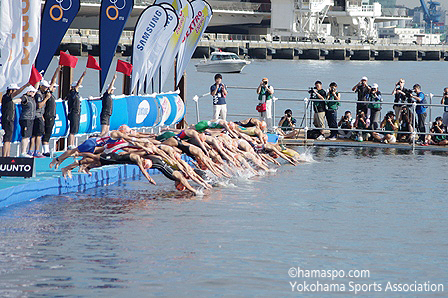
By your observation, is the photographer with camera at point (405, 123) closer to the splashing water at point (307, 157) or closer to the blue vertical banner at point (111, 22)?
the splashing water at point (307, 157)

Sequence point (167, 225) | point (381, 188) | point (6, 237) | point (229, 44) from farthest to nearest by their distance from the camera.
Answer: point (229, 44)
point (381, 188)
point (167, 225)
point (6, 237)

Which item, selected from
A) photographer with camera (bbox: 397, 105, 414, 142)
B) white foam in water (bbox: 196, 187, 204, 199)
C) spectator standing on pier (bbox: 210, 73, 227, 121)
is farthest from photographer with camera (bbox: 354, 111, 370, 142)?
white foam in water (bbox: 196, 187, 204, 199)

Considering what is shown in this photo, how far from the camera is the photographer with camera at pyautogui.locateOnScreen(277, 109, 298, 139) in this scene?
91.0ft

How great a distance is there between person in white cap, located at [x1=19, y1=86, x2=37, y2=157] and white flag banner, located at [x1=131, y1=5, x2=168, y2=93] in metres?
6.82

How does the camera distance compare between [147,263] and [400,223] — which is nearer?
[147,263]

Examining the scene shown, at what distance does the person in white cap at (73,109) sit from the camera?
68.7ft

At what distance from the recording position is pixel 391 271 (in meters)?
12.8

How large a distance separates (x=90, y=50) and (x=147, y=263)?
91589mm

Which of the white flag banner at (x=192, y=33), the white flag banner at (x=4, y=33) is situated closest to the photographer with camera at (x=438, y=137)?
the white flag banner at (x=192, y=33)

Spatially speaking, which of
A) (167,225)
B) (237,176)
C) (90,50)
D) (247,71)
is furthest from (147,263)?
(90,50)

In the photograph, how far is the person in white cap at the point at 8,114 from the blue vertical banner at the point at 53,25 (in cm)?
314

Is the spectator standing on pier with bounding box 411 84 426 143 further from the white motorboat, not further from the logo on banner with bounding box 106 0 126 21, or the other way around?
the white motorboat

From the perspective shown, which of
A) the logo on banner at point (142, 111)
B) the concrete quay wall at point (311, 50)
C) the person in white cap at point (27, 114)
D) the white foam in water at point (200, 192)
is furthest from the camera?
A: the concrete quay wall at point (311, 50)

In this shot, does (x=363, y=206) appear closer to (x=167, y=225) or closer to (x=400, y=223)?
(x=400, y=223)
